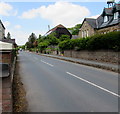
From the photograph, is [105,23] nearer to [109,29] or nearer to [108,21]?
[108,21]

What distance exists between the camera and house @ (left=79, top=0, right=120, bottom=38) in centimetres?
2911

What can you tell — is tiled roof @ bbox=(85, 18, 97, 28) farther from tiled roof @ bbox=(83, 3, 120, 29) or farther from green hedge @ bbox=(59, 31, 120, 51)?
green hedge @ bbox=(59, 31, 120, 51)

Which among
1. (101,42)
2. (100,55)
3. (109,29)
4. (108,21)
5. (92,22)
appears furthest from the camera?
(92,22)

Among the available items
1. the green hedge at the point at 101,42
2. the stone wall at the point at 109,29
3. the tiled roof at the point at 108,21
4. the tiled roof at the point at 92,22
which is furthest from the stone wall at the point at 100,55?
the tiled roof at the point at 92,22

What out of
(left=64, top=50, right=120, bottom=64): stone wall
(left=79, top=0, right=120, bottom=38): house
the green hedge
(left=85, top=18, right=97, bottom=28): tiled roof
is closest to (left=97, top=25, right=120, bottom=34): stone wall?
(left=79, top=0, right=120, bottom=38): house

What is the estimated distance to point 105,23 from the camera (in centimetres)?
3328

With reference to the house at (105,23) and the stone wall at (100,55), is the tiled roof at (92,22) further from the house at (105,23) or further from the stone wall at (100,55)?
the stone wall at (100,55)

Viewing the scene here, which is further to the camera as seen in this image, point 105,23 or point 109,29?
point 105,23

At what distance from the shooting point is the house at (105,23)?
1146 inches

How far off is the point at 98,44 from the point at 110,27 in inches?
453

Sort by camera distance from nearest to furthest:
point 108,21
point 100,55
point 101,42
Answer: point 101,42, point 100,55, point 108,21

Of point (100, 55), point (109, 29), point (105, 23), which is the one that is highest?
point (105, 23)

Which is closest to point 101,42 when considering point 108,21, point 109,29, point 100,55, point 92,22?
point 100,55

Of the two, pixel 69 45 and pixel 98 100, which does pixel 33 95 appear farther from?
pixel 69 45
